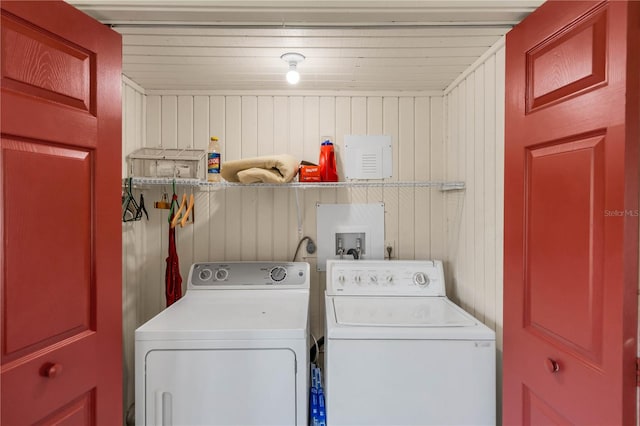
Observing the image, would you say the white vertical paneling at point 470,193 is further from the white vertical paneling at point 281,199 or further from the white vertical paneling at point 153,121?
the white vertical paneling at point 153,121

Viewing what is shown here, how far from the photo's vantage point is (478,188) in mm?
1682

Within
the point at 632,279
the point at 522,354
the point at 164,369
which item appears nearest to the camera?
the point at 632,279

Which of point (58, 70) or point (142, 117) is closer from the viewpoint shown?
point (58, 70)

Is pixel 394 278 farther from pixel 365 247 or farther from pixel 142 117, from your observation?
pixel 142 117

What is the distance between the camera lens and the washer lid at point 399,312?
4.57 ft

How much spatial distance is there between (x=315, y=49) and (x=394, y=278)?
1.41 meters

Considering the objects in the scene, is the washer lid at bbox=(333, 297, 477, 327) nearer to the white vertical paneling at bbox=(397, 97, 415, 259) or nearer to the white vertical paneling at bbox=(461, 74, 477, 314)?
the white vertical paneling at bbox=(461, 74, 477, 314)

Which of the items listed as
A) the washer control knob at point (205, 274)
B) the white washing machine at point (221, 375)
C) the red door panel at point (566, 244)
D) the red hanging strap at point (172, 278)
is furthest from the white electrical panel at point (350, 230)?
the red door panel at point (566, 244)

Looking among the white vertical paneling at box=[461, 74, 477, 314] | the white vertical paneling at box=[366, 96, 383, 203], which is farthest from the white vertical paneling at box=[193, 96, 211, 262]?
the white vertical paneling at box=[461, 74, 477, 314]

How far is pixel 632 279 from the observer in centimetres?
69

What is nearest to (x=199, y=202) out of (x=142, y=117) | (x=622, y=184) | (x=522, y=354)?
(x=142, y=117)

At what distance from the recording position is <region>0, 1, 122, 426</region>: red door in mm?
797

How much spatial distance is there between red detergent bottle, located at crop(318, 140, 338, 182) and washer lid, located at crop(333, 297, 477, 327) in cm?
78

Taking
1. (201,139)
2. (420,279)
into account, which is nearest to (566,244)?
(420,279)
